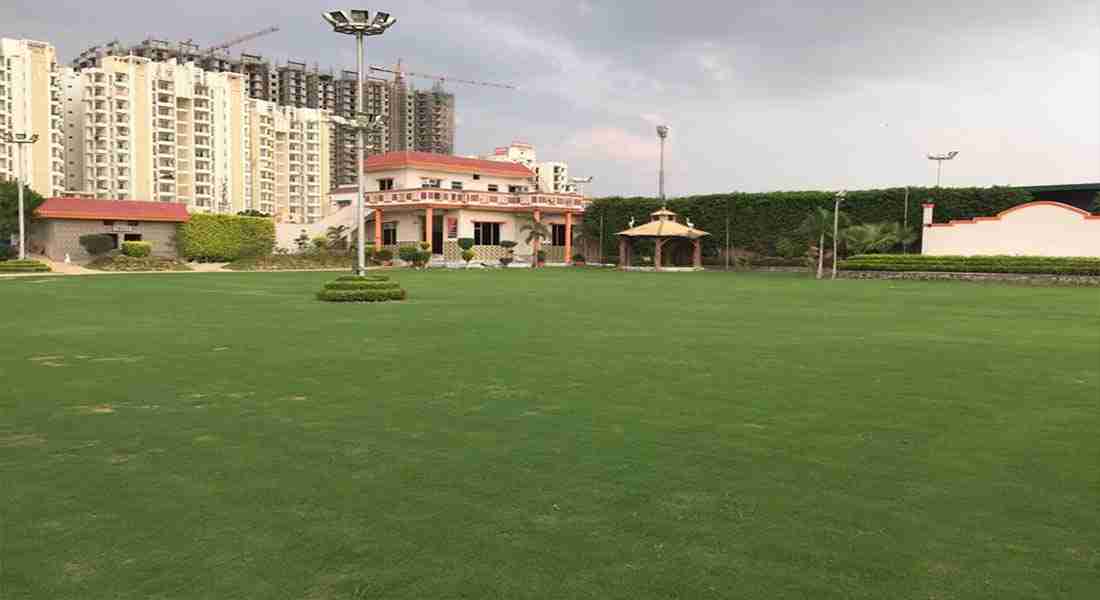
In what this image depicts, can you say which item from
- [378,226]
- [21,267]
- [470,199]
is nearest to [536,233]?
[470,199]

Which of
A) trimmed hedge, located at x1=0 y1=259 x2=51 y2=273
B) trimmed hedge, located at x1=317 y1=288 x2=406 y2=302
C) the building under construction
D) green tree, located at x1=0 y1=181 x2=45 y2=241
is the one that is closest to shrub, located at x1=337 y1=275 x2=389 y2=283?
trimmed hedge, located at x1=317 y1=288 x2=406 y2=302

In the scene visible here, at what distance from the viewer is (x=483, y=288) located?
23.7 m

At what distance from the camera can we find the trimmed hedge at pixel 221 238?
41.4 m

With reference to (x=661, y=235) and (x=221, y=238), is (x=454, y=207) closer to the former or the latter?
(x=661, y=235)

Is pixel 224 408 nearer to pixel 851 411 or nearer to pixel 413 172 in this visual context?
pixel 851 411

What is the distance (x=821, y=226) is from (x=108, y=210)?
34882 millimetres

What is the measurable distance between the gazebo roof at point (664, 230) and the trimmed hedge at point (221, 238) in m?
20.1

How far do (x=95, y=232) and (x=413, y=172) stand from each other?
16.8 meters

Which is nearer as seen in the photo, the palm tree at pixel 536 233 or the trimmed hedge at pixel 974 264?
the trimmed hedge at pixel 974 264

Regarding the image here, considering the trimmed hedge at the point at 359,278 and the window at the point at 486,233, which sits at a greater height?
the window at the point at 486,233

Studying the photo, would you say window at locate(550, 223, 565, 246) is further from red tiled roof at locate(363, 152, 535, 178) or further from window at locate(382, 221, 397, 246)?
window at locate(382, 221, 397, 246)

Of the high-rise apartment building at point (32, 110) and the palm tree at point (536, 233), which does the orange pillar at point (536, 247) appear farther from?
the high-rise apartment building at point (32, 110)

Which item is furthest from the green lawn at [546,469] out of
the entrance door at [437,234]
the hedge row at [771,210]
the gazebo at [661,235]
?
the entrance door at [437,234]

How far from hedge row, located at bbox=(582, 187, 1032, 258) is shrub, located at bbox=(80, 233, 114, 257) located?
2601cm
